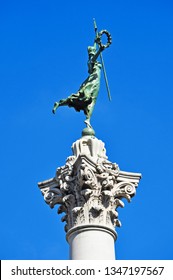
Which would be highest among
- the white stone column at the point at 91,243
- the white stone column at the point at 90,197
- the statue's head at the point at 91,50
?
the statue's head at the point at 91,50

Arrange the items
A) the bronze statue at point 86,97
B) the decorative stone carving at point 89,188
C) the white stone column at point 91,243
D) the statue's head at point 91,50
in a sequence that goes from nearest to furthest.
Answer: the white stone column at point 91,243 < the decorative stone carving at point 89,188 < the bronze statue at point 86,97 < the statue's head at point 91,50

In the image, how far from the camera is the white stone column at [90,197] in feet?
88.5

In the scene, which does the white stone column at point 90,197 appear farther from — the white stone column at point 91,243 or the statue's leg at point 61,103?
the statue's leg at point 61,103

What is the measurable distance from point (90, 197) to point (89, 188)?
0.37 meters

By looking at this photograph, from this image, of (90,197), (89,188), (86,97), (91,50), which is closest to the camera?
(90,197)

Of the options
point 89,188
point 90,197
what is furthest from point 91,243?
point 89,188

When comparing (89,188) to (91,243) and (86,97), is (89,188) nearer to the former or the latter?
(91,243)

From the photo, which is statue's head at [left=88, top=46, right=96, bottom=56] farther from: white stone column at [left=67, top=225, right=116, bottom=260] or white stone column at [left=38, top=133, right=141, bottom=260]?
white stone column at [left=67, top=225, right=116, bottom=260]

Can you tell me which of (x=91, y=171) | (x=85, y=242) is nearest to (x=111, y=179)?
(x=91, y=171)

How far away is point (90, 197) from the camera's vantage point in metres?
27.6

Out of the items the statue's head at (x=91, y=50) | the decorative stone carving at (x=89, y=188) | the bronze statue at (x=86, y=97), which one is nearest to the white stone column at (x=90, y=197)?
the decorative stone carving at (x=89, y=188)

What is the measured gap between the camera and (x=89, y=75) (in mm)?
32188

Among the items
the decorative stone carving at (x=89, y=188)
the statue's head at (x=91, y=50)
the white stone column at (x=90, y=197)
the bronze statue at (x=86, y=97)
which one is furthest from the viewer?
the statue's head at (x=91, y=50)
